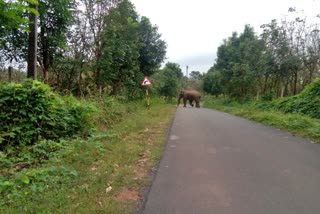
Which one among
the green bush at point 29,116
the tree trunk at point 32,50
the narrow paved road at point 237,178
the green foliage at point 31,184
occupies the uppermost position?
the tree trunk at point 32,50

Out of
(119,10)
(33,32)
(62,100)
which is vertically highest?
(119,10)

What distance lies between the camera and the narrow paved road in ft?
13.5

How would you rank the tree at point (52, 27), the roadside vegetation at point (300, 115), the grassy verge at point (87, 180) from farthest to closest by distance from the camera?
the tree at point (52, 27) < the roadside vegetation at point (300, 115) < the grassy verge at point (87, 180)

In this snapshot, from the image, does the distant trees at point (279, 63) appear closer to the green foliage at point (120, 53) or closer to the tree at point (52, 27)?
the green foliage at point (120, 53)

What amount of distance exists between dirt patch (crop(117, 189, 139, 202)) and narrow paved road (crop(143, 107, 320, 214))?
212 mm

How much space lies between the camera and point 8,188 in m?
4.60

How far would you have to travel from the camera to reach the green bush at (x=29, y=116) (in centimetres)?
713

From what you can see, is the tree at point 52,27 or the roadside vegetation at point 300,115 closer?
the roadside vegetation at point 300,115

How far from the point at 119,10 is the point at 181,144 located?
1246 cm

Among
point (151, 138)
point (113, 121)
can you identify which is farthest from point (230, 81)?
point (151, 138)

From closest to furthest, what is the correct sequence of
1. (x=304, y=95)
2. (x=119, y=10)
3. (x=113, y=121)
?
(x=113, y=121)
(x=304, y=95)
(x=119, y=10)

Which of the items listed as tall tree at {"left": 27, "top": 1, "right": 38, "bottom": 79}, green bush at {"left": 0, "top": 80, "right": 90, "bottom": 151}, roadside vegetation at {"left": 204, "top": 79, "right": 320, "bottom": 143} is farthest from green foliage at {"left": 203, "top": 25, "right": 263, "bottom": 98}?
green bush at {"left": 0, "top": 80, "right": 90, "bottom": 151}

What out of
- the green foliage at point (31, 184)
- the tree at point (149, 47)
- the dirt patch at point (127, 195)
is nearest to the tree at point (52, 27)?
the green foliage at point (31, 184)

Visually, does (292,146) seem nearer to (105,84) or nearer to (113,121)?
(113,121)
